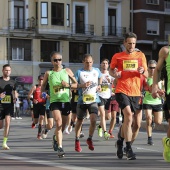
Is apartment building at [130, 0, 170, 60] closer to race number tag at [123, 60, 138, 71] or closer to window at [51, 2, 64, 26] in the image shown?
window at [51, 2, 64, 26]

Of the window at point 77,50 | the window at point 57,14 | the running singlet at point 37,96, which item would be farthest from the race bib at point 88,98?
the window at point 77,50

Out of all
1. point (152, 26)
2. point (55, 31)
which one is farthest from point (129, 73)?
point (152, 26)

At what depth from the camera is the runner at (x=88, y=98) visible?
40.5 feet

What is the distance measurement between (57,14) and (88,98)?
4151 cm

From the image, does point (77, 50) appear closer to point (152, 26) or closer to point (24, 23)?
point (24, 23)

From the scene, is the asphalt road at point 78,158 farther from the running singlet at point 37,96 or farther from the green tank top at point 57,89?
the running singlet at point 37,96

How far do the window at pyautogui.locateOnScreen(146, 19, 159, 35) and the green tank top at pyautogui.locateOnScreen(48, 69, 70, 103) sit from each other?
46.3 m

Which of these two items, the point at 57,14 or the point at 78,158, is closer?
the point at 78,158

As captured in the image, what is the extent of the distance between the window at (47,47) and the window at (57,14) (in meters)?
1.77

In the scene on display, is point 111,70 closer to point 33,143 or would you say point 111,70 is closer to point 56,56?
point 56,56

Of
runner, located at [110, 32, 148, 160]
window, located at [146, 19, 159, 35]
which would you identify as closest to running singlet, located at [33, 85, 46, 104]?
runner, located at [110, 32, 148, 160]

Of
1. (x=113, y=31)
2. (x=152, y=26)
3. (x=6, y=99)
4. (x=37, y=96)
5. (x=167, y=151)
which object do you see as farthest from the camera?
(x=152, y=26)

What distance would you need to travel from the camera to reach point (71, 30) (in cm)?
5391

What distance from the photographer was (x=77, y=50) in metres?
54.6
